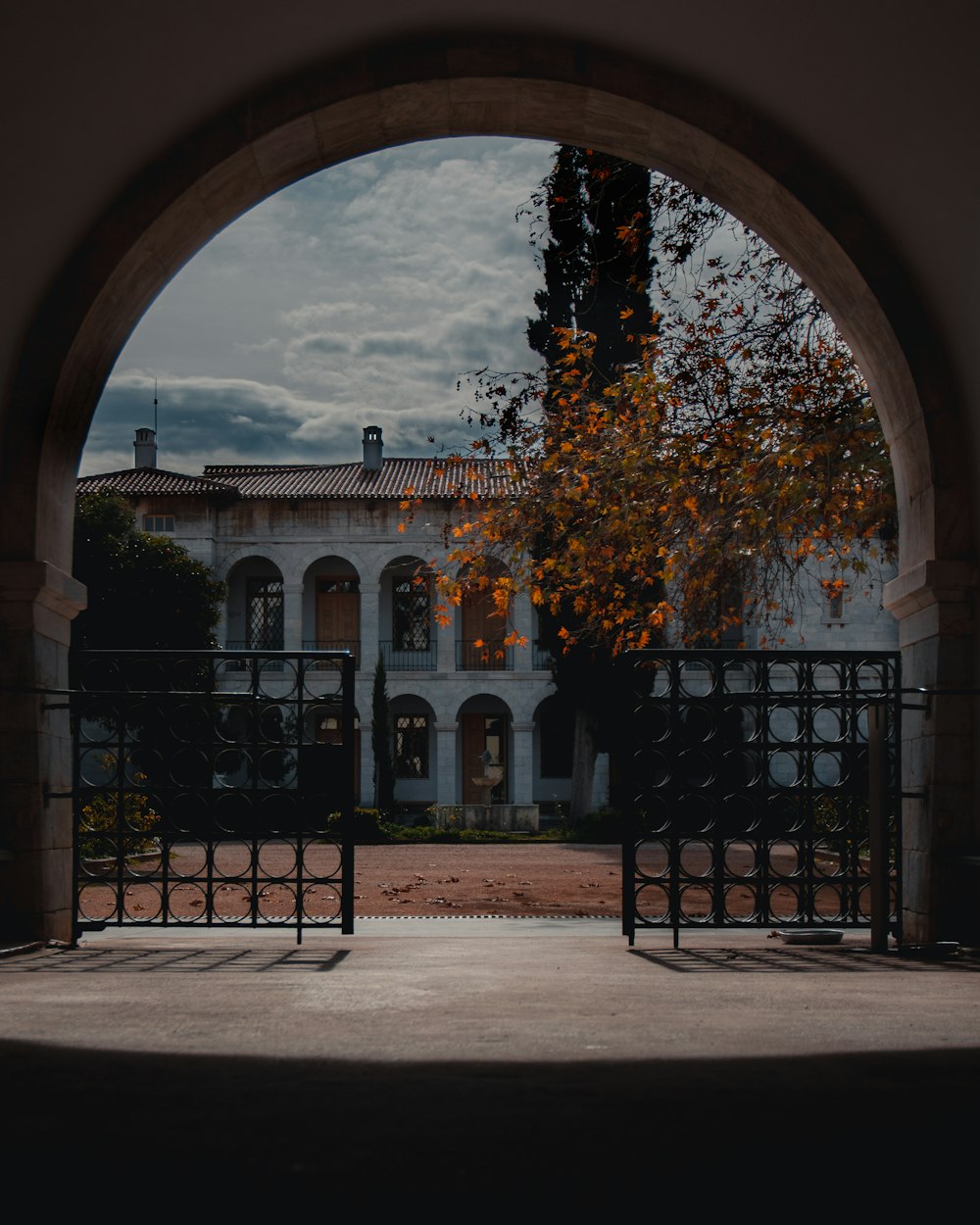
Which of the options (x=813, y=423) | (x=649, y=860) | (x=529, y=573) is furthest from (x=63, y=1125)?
(x=649, y=860)

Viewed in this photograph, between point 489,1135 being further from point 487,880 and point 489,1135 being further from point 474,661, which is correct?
point 474,661

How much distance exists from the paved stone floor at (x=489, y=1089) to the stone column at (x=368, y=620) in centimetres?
2807

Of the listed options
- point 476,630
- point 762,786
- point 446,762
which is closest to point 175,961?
point 762,786

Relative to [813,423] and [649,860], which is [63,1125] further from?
[649,860]

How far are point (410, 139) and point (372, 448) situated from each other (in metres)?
29.4

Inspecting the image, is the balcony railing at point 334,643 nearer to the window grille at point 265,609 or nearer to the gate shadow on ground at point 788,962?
the window grille at point 265,609

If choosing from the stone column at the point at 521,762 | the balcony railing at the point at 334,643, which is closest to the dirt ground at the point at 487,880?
the stone column at the point at 521,762

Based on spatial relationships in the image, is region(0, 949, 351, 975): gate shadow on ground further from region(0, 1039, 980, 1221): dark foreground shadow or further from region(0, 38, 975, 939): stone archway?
region(0, 1039, 980, 1221): dark foreground shadow

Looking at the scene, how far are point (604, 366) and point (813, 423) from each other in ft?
53.7

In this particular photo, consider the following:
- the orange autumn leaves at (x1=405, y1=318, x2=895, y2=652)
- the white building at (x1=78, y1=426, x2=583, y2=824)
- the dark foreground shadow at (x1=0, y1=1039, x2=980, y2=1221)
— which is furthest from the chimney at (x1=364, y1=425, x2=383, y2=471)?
the dark foreground shadow at (x1=0, y1=1039, x2=980, y2=1221)

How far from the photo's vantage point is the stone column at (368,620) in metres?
33.3

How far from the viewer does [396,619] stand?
116 ft

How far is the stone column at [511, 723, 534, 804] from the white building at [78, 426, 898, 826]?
0.03 metres

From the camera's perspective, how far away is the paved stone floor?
2131mm
